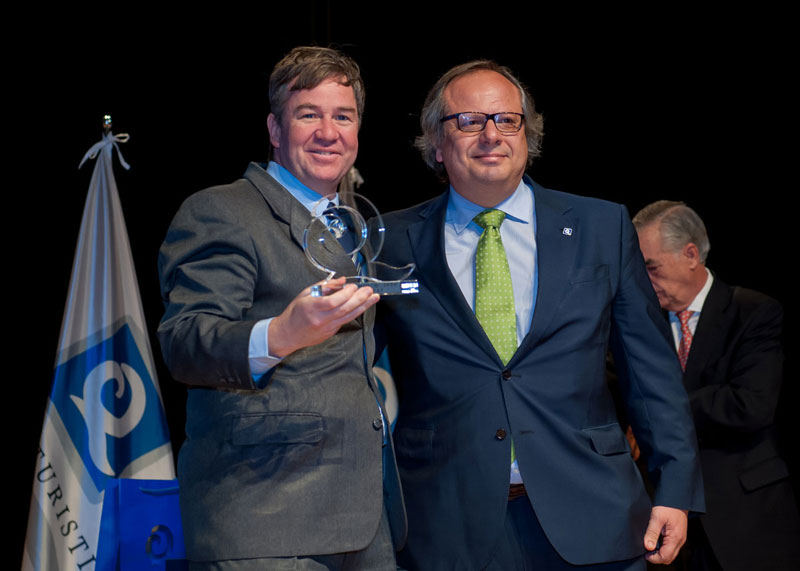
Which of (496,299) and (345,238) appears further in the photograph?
(496,299)

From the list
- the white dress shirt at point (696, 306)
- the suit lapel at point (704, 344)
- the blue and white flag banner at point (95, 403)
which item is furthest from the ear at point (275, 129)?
the white dress shirt at point (696, 306)

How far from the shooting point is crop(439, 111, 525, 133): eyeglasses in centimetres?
228

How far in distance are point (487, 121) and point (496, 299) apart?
50 cm

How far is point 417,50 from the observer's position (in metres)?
4.39

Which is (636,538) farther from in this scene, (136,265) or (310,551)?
(136,265)

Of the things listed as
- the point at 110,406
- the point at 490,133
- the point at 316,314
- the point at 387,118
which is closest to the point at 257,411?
the point at 316,314

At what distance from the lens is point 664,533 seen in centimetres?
204

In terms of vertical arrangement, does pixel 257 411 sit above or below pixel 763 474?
above

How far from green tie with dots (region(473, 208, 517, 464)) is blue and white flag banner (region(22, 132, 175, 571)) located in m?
1.80

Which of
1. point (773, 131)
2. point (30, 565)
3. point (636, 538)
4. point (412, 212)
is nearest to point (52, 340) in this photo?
point (30, 565)

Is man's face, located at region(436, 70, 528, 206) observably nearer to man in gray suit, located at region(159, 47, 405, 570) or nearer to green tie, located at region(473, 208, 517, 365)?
green tie, located at region(473, 208, 517, 365)

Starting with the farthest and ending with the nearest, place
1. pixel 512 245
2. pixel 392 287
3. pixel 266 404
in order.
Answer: pixel 512 245, pixel 266 404, pixel 392 287

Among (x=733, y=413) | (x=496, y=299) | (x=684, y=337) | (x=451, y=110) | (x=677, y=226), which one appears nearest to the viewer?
(x=496, y=299)

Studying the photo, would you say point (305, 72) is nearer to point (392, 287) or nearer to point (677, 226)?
point (392, 287)
